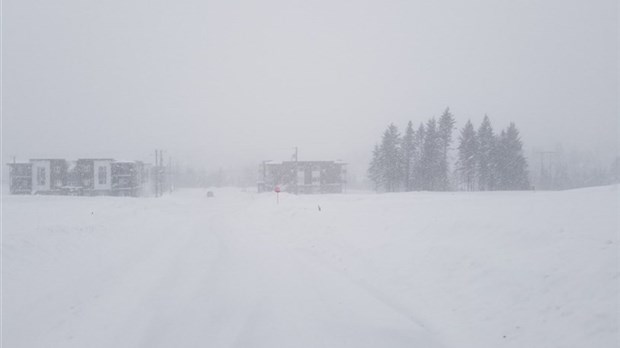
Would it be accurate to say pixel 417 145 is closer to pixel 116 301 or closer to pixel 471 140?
pixel 471 140

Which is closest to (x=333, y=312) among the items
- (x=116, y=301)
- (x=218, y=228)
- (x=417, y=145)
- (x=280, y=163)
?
(x=116, y=301)

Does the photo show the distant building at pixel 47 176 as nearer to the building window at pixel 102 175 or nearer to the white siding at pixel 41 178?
the white siding at pixel 41 178

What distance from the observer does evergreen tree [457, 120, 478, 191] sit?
58.6 metres

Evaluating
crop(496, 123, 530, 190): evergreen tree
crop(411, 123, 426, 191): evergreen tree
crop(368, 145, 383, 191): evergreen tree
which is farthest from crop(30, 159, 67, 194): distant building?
crop(496, 123, 530, 190): evergreen tree

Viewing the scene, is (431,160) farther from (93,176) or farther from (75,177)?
(75,177)

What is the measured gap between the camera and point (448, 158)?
59.3 meters

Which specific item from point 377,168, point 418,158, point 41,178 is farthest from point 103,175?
point 418,158

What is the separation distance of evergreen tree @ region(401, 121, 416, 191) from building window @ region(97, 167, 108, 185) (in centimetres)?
4826

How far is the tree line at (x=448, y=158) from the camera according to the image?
58.2m

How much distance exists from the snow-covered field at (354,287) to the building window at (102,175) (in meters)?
47.1

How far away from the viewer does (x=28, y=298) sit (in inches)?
351

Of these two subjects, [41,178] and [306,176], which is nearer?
[41,178]

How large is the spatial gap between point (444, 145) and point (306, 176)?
28846mm

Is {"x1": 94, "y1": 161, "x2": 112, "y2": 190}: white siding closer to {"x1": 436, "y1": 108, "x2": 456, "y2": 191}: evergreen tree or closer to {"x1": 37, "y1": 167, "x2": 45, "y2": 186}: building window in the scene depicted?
{"x1": 37, "y1": 167, "x2": 45, "y2": 186}: building window
